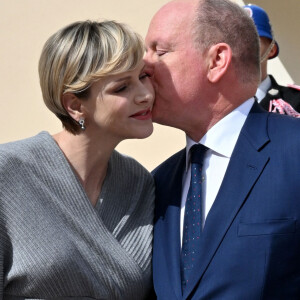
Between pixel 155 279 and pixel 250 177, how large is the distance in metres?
0.50

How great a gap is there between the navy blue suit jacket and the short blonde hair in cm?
49

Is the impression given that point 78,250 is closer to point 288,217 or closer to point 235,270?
point 235,270

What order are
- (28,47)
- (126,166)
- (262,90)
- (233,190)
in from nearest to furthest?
(233,190), (126,166), (262,90), (28,47)


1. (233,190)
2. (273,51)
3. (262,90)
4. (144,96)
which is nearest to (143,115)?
(144,96)

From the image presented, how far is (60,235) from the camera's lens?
8.70ft

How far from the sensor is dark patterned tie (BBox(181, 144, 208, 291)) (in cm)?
264

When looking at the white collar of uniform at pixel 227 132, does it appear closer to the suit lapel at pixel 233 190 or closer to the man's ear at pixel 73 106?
the suit lapel at pixel 233 190

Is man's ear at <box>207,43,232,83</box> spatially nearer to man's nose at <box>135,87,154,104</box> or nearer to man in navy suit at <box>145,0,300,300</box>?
man in navy suit at <box>145,0,300,300</box>

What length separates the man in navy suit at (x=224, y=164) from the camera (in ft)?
8.05

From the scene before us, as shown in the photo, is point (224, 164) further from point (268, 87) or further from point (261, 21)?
point (261, 21)

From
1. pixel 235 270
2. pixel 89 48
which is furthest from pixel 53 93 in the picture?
pixel 235 270

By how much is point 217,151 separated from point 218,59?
1.16 feet

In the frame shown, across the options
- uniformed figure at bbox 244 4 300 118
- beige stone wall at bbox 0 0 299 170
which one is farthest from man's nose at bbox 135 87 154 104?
beige stone wall at bbox 0 0 299 170

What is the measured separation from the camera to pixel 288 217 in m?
2.45
